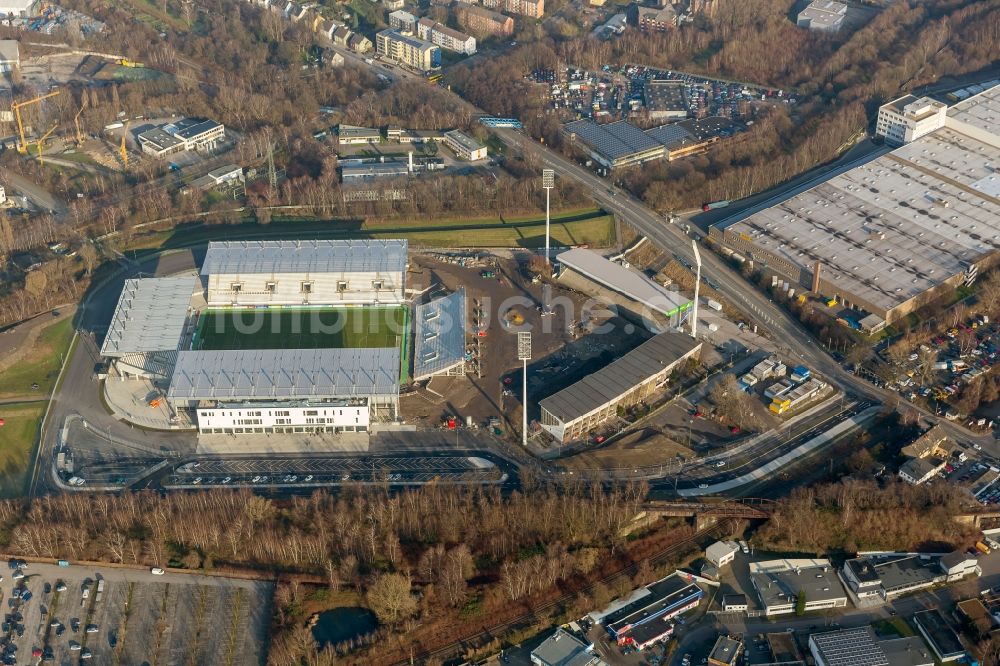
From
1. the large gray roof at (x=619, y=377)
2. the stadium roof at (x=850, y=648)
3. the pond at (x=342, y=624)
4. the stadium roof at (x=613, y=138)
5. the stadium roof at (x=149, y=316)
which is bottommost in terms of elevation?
the pond at (x=342, y=624)

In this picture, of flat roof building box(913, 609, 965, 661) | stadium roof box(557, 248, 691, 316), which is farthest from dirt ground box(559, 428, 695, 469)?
flat roof building box(913, 609, 965, 661)

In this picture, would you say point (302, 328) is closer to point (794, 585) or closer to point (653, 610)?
point (653, 610)

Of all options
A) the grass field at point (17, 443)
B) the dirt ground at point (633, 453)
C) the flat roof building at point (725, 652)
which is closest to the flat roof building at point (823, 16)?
the dirt ground at point (633, 453)

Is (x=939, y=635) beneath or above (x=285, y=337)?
beneath

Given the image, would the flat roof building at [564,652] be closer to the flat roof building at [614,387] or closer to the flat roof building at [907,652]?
the flat roof building at [907,652]

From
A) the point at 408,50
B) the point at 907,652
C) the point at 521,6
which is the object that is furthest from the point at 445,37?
the point at 907,652
